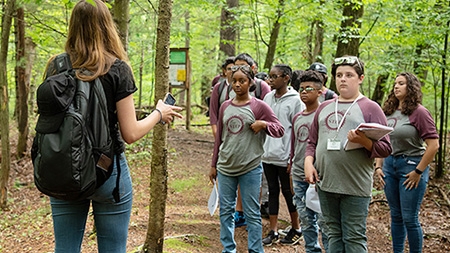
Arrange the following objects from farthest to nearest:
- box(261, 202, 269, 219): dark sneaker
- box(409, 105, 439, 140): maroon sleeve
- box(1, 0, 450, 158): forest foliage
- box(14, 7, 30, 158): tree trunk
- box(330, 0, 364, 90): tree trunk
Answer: box(14, 7, 30, 158): tree trunk < box(330, 0, 364, 90): tree trunk < box(1, 0, 450, 158): forest foliage < box(261, 202, 269, 219): dark sneaker < box(409, 105, 439, 140): maroon sleeve

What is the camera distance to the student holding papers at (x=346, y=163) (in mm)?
3367

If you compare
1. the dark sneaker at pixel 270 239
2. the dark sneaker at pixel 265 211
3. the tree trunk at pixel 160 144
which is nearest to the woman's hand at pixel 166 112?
the tree trunk at pixel 160 144

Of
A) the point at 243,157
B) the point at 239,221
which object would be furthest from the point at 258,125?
the point at 239,221

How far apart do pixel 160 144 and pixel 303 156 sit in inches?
68.9

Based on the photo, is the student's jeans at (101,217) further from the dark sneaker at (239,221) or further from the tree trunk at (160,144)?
the dark sneaker at (239,221)

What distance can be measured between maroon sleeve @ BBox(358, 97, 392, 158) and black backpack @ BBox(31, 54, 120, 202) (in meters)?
2.13

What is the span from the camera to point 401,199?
15.0 feet

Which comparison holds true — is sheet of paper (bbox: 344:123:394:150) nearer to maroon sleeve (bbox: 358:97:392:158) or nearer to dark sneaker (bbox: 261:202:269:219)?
maroon sleeve (bbox: 358:97:392:158)

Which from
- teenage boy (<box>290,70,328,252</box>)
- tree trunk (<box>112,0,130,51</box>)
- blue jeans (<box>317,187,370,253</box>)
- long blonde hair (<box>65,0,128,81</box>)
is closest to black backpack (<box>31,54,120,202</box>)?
long blonde hair (<box>65,0,128,81</box>)

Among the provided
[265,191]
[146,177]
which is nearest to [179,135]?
[146,177]

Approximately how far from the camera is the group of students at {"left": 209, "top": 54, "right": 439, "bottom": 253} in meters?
3.41

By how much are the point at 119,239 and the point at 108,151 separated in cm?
58

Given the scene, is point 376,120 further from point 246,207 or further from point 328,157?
point 246,207

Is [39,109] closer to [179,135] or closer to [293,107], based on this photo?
[293,107]
